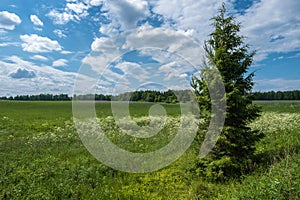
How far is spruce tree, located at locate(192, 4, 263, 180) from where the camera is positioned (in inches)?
324

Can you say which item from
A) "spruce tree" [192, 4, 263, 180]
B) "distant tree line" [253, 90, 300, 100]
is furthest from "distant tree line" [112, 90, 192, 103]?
"distant tree line" [253, 90, 300, 100]

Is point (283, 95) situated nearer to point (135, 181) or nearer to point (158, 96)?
point (158, 96)

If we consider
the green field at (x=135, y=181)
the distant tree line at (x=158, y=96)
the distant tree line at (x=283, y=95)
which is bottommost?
the green field at (x=135, y=181)

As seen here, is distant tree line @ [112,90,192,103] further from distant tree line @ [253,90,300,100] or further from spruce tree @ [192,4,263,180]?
distant tree line @ [253,90,300,100]

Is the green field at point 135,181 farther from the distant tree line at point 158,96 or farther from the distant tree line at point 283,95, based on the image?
the distant tree line at point 283,95

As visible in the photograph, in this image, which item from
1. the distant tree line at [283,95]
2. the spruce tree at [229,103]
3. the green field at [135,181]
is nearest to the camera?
the green field at [135,181]

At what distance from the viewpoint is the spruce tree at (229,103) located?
8.23 metres

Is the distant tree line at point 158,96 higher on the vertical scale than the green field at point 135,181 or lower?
higher

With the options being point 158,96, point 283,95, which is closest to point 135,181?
point 158,96

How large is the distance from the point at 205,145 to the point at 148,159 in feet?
11.0

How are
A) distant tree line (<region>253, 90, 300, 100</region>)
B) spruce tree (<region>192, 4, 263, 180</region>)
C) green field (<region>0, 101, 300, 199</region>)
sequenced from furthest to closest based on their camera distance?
1. distant tree line (<region>253, 90, 300, 100</region>)
2. spruce tree (<region>192, 4, 263, 180</region>)
3. green field (<region>0, 101, 300, 199</region>)

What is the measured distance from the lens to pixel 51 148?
13328 millimetres

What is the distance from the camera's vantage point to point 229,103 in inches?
320

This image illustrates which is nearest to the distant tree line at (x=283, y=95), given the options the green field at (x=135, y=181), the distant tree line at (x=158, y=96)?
the distant tree line at (x=158, y=96)
